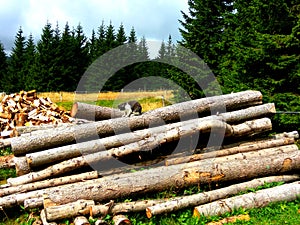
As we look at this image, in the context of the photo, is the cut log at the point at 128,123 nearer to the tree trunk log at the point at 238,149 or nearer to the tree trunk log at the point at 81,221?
the tree trunk log at the point at 238,149

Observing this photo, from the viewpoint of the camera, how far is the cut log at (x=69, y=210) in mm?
5639

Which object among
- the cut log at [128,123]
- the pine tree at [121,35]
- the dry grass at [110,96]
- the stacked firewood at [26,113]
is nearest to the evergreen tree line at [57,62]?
the pine tree at [121,35]

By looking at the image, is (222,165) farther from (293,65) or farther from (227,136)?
(293,65)

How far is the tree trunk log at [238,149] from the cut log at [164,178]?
0.27 metres

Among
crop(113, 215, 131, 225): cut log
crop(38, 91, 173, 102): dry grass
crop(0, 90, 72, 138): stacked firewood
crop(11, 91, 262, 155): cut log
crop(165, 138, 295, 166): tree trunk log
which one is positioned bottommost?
crop(113, 215, 131, 225): cut log

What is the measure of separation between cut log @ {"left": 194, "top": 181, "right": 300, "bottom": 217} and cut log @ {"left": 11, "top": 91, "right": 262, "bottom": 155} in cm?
291

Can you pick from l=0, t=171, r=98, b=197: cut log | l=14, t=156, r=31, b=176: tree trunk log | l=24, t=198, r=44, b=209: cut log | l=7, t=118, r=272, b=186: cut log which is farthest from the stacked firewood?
l=24, t=198, r=44, b=209: cut log

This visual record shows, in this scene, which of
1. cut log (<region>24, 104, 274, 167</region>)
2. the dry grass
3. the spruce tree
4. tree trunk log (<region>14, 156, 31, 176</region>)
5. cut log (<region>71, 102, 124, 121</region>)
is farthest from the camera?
the spruce tree

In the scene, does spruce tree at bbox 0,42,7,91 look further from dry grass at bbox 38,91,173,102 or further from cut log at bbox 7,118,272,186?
cut log at bbox 7,118,272,186

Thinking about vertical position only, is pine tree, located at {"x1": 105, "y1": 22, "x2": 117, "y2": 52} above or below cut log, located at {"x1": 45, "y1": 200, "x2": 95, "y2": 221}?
above

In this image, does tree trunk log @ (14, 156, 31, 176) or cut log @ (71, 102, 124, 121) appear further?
cut log @ (71, 102, 124, 121)

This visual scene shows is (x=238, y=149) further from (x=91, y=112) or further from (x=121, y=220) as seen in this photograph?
(x=91, y=112)

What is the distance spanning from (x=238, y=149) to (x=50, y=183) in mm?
Result: 4562

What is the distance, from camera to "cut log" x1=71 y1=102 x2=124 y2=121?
31.4 feet
